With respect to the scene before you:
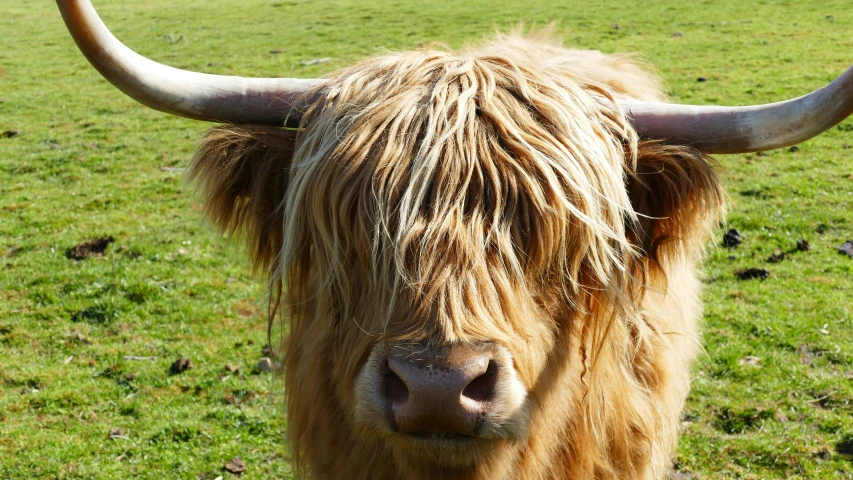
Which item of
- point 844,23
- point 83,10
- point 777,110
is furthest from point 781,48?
point 83,10

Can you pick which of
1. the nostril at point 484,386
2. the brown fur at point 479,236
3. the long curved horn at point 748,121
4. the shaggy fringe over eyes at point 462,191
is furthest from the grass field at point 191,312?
the nostril at point 484,386

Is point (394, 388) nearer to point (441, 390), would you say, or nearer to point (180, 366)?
point (441, 390)

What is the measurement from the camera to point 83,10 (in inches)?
84.9

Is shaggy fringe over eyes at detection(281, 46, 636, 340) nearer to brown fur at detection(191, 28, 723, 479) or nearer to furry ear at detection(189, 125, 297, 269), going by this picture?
brown fur at detection(191, 28, 723, 479)

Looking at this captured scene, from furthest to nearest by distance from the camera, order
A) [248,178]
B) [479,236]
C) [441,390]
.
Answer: [248,178]
[479,236]
[441,390]

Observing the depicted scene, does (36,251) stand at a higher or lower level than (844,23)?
lower

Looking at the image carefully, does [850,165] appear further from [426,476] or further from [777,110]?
[426,476]

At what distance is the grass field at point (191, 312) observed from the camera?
446 centimetres

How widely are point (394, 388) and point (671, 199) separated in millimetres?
1146

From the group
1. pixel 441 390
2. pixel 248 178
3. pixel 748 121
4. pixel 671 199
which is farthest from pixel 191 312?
pixel 748 121

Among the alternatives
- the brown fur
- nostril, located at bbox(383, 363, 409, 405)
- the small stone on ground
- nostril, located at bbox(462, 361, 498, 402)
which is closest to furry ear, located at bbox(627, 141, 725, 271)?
the brown fur

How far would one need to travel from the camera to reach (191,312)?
238 inches

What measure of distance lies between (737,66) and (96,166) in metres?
10.3

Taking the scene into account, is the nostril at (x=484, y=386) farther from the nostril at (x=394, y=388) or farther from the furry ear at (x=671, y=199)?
the furry ear at (x=671, y=199)
